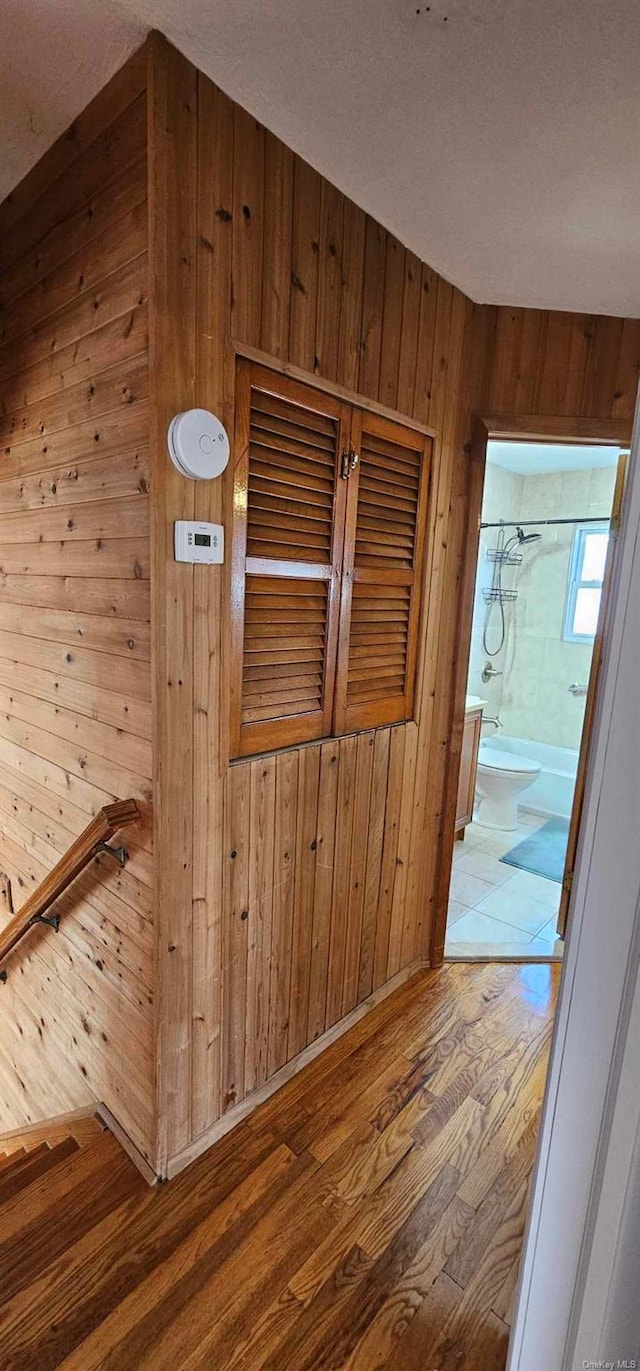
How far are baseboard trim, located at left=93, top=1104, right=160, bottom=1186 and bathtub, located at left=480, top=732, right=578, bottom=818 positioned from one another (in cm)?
315

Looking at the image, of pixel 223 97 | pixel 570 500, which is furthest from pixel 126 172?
pixel 570 500

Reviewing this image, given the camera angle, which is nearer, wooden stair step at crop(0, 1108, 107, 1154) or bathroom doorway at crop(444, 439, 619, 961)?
wooden stair step at crop(0, 1108, 107, 1154)

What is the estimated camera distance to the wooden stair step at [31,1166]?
1.43 metres

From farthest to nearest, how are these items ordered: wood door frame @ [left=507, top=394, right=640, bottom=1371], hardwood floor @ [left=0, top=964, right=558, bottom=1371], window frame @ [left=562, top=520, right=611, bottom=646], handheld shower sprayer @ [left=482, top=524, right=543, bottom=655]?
1. handheld shower sprayer @ [left=482, top=524, right=543, bottom=655]
2. window frame @ [left=562, top=520, right=611, bottom=646]
3. hardwood floor @ [left=0, top=964, right=558, bottom=1371]
4. wood door frame @ [left=507, top=394, right=640, bottom=1371]

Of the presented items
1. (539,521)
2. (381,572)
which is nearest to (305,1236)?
(381,572)

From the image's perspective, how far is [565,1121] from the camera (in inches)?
29.9

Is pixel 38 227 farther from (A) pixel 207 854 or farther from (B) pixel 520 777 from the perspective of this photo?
(B) pixel 520 777

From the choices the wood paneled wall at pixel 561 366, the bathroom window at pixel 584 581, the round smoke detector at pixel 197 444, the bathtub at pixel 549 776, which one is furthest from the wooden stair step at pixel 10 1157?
the bathroom window at pixel 584 581

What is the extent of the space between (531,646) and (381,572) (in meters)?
2.92

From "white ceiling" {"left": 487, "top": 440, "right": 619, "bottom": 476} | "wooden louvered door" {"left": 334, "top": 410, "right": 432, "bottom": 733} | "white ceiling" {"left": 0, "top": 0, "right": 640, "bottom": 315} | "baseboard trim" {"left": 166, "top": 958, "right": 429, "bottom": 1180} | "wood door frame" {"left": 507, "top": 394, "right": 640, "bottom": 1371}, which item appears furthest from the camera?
"white ceiling" {"left": 487, "top": 440, "right": 619, "bottom": 476}

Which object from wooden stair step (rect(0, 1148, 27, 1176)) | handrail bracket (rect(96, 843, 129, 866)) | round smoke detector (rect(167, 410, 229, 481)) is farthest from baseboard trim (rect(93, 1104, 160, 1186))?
round smoke detector (rect(167, 410, 229, 481))

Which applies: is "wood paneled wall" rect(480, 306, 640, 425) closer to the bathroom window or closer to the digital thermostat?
the digital thermostat

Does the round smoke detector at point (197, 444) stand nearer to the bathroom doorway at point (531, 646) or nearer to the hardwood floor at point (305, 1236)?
the hardwood floor at point (305, 1236)

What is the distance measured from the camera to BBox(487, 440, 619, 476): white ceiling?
3.61 m
